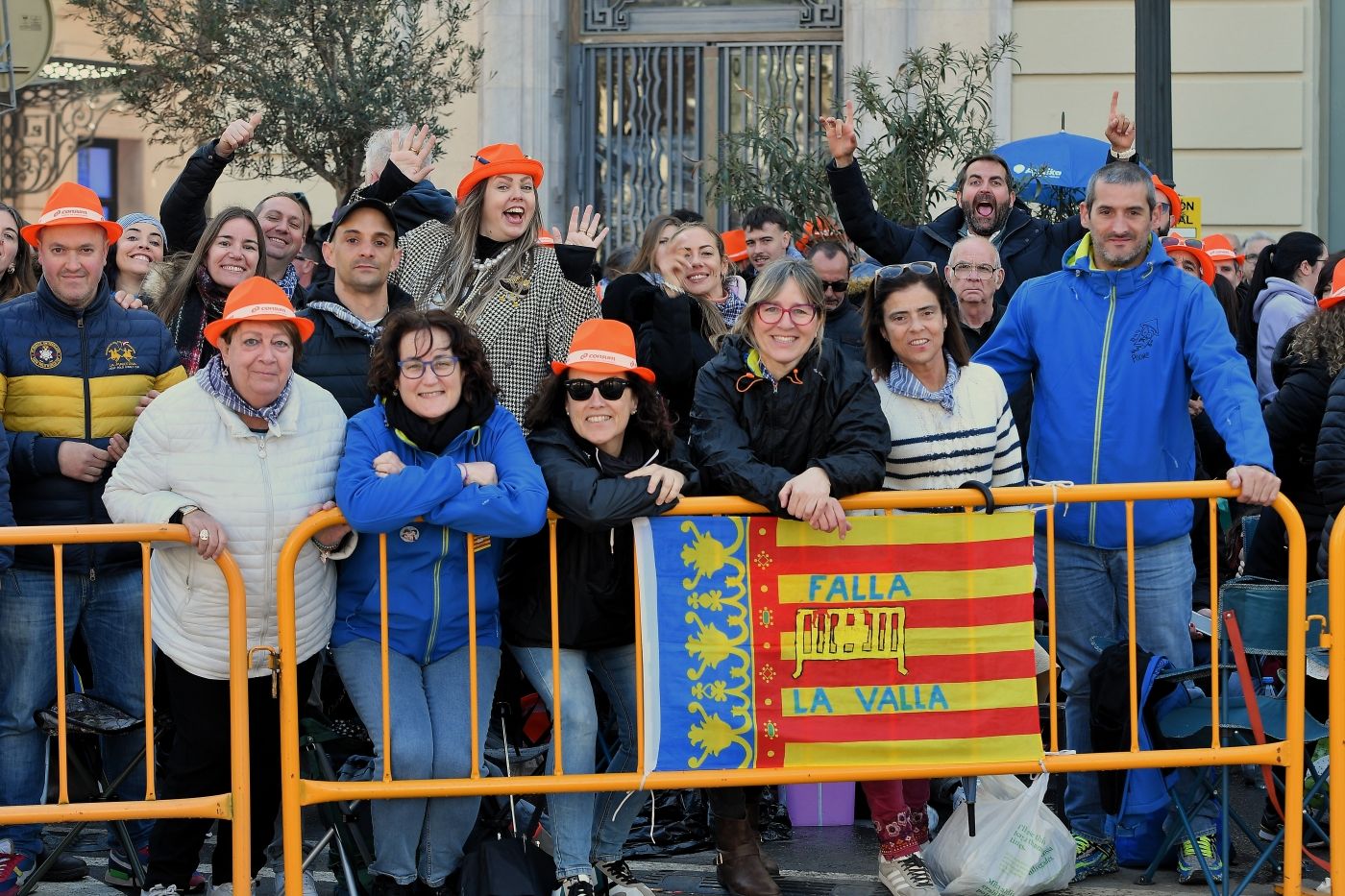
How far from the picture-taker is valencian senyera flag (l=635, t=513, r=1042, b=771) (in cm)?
540

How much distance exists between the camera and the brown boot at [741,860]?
575cm

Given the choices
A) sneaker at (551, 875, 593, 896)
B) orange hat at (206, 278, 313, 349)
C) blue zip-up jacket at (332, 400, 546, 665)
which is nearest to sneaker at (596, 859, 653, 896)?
sneaker at (551, 875, 593, 896)

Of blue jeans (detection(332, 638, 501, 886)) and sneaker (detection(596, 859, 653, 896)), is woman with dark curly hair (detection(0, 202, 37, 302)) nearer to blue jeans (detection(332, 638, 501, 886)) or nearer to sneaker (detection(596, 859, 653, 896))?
→ blue jeans (detection(332, 638, 501, 886))

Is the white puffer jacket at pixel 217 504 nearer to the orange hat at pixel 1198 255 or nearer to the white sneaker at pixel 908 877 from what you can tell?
the white sneaker at pixel 908 877

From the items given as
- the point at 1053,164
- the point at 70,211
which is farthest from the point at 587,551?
the point at 1053,164

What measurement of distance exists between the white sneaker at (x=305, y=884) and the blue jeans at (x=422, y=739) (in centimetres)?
24

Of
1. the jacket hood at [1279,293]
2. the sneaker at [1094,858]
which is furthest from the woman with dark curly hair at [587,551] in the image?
the jacket hood at [1279,293]

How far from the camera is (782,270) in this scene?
18.7ft

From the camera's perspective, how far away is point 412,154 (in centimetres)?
696

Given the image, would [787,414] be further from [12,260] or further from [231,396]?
[12,260]

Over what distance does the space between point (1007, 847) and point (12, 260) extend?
456cm

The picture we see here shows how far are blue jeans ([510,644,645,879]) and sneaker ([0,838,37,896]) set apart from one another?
6.05 feet

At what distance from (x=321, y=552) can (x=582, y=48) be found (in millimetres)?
8708

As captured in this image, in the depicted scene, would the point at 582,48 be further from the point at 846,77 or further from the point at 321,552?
the point at 321,552
